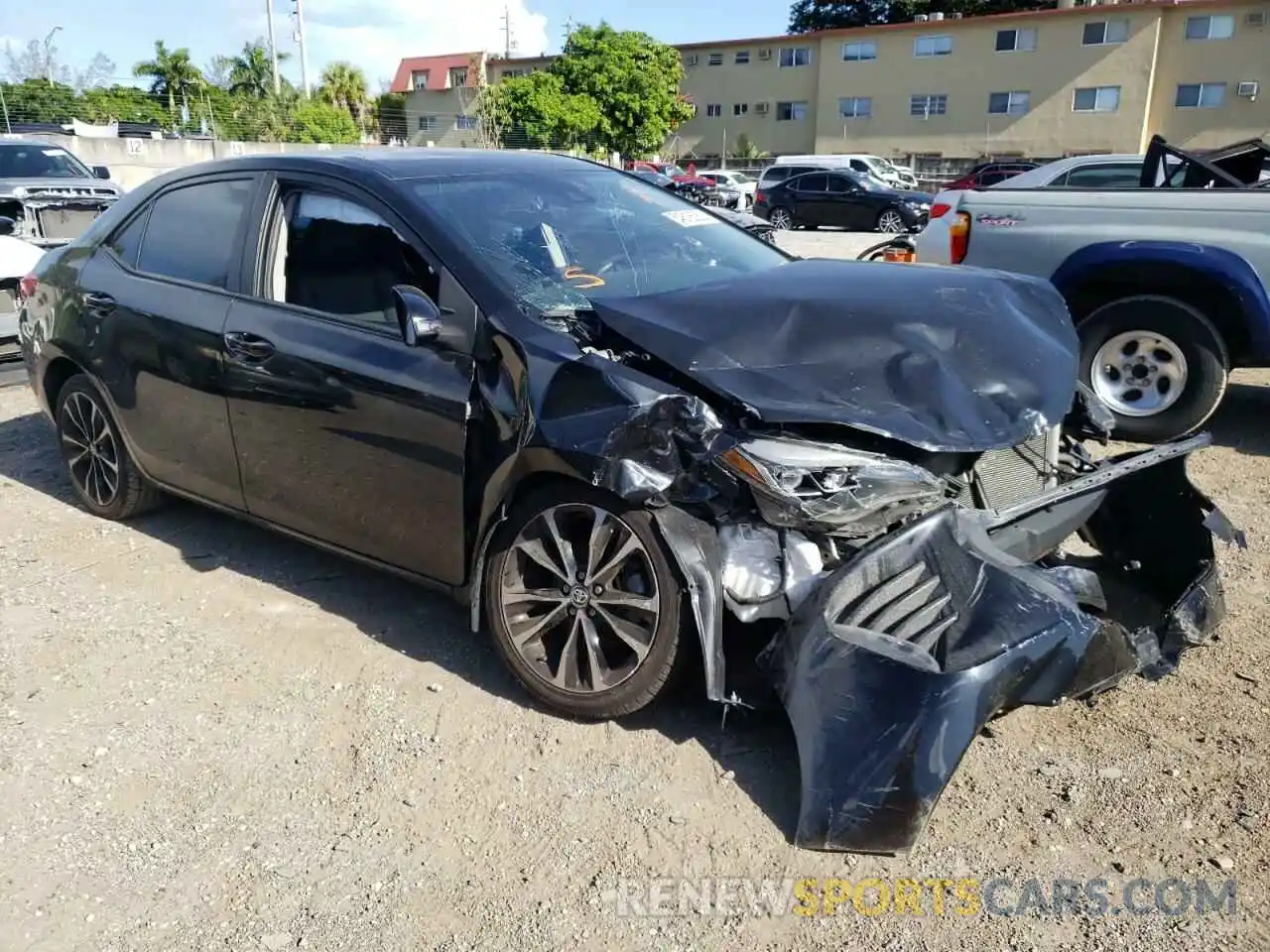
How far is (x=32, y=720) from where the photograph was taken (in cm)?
343

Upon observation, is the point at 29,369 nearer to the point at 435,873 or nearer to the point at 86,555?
the point at 86,555

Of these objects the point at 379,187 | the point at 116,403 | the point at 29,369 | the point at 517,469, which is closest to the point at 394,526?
the point at 517,469

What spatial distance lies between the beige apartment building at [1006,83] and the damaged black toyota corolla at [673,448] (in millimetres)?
37913

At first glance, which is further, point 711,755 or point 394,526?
point 394,526

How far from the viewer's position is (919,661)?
8.27ft

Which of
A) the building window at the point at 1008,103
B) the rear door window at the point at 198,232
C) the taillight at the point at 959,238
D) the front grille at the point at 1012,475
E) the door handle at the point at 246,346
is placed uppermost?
the building window at the point at 1008,103

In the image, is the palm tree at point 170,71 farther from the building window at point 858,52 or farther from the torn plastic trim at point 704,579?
the torn plastic trim at point 704,579

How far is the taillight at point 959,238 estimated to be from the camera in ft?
21.6

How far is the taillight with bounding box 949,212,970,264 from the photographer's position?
6.59 m

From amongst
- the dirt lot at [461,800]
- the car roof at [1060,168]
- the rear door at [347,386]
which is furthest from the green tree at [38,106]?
the dirt lot at [461,800]

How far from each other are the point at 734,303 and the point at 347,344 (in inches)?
54.8

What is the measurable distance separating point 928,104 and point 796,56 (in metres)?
7.35

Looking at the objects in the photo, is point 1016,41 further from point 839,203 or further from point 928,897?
point 928,897

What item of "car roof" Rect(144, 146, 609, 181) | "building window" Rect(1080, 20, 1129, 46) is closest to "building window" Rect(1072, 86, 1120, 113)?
"building window" Rect(1080, 20, 1129, 46)
